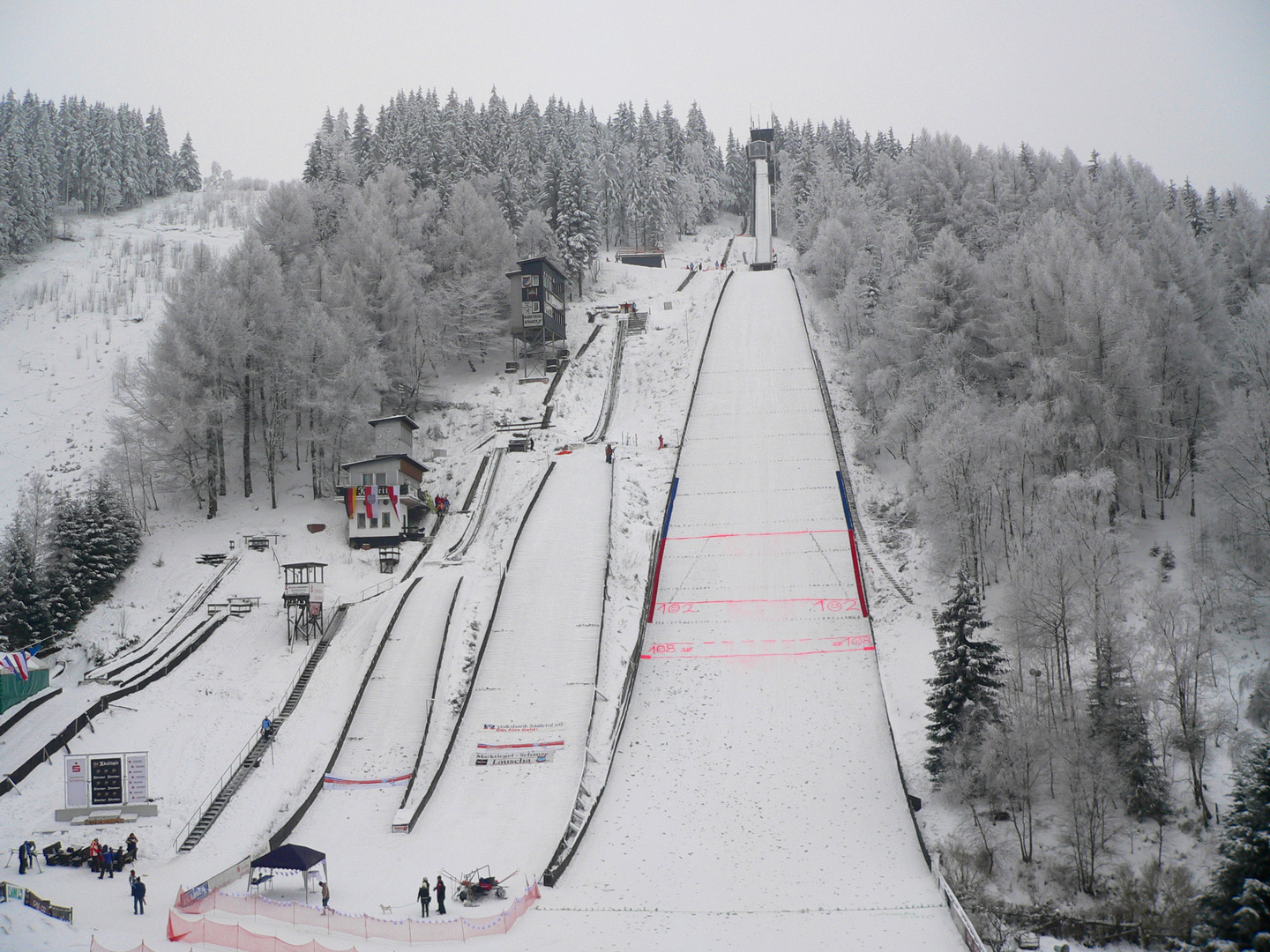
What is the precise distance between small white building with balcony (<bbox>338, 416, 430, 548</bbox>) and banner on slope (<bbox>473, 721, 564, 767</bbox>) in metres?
14.3

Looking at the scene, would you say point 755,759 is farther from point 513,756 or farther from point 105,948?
point 105,948

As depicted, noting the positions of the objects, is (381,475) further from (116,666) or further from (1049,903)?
(1049,903)

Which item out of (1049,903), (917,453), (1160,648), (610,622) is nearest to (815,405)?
(917,453)

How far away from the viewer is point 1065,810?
1972 centimetres

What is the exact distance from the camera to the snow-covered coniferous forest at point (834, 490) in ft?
61.4

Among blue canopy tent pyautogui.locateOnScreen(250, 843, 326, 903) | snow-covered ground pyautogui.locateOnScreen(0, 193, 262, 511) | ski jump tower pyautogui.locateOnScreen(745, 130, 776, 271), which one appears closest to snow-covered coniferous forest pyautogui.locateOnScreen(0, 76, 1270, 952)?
snow-covered ground pyautogui.locateOnScreen(0, 193, 262, 511)

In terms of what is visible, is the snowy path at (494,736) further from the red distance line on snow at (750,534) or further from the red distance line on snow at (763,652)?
the red distance line on snow at (750,534)

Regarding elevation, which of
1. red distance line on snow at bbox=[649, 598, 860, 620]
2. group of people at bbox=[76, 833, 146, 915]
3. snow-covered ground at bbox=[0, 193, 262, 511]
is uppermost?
snow-covered ground at bbox=[0, 193, 262, 511]

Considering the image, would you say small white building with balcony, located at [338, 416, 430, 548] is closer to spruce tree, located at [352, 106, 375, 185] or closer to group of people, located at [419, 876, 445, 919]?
group of people, located at [419, 876, 445, 919]

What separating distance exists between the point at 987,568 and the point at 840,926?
55.0ft

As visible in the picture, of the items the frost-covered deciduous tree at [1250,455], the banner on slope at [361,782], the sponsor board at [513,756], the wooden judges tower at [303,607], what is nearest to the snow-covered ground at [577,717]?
the sponsor board at [513,756]

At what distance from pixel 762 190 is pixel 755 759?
286 feet

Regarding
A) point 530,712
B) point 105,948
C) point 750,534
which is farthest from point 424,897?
point 750,534

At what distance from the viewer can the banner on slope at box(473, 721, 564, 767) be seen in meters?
23.7
